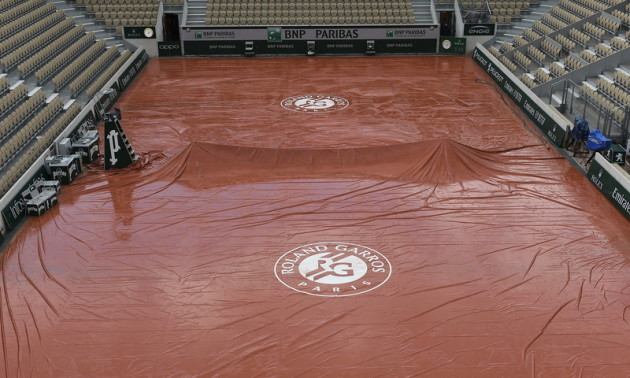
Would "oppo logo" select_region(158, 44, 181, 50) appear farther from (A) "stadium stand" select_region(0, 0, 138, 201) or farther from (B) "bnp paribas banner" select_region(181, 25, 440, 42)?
(A) "stadium stand" select_region(0, 0, 138, 201)

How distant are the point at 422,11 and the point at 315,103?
36.3 ft

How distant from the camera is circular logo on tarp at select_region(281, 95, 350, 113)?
828 inches

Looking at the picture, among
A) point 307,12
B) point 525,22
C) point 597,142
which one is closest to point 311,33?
point 307,12

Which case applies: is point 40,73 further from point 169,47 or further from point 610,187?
point 610,187

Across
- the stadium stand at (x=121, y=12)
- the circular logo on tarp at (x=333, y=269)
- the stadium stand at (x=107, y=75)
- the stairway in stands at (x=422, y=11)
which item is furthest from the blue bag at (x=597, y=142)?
the stadium stand at (x=121, y=12)

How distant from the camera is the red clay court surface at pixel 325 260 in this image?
9.66 m

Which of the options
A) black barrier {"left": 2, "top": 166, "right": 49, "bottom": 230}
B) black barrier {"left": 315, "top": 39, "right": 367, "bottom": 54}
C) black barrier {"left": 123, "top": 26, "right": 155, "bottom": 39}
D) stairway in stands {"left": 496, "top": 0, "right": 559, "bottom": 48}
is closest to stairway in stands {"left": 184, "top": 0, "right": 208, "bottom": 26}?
black barrier {"left": 123, "top": 26, "right": 155, "bottom": 39}

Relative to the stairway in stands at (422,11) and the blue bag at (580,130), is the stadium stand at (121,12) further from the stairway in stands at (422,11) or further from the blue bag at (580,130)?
the blue bag at (580,130)

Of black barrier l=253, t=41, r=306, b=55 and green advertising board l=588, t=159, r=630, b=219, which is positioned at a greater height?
black barrier l=253, t=41, r=306, b=55

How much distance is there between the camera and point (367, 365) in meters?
9.42

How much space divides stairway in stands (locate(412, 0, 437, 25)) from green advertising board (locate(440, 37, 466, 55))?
4.76 ft

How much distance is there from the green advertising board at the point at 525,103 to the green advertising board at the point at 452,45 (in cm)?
127

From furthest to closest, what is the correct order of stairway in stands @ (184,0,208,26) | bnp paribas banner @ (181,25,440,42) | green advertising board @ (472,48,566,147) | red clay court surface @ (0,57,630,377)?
1. stairway in stands @ (184,0,208,26)
2. bnp paribas banner @ (181,25,440,42)
3. green advertising board @ (472,48,566,147)
4. red clay court surface @ (0,57,630,377)

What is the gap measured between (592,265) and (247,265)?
6425 millimetres
